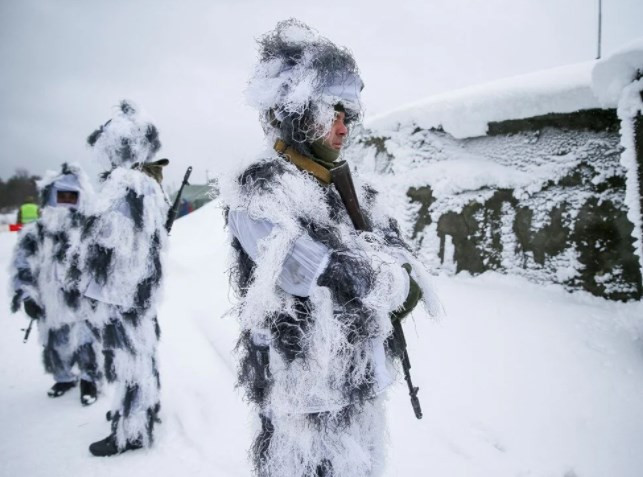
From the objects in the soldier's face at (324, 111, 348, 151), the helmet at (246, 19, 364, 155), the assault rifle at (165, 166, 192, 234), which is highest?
the helmet at (246, 19, 364, 155)

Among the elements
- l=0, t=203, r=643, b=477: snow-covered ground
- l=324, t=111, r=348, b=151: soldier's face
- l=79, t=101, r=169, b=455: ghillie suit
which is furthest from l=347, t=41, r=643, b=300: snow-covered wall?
l=324, t=111, r=348, b=151: soldier's face

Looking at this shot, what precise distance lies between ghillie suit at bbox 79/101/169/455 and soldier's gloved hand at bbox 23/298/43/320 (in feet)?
4.55

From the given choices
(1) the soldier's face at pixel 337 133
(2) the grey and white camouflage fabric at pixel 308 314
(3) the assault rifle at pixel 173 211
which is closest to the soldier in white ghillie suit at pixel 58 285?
(3) the assault rifle at pixel 173 211

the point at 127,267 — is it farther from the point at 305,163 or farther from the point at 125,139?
the point at 305,163

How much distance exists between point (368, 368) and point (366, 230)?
54 centimetres

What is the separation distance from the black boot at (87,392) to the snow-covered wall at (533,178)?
12.0 feet

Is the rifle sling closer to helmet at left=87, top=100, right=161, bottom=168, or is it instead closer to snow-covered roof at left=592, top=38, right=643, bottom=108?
helmet at left=87, top=100, right=161, bottom=168

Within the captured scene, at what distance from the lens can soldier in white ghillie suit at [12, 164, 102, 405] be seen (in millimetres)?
3283

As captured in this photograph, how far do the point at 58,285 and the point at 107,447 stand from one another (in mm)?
1671

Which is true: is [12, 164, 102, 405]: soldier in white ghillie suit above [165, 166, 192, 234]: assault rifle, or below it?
below

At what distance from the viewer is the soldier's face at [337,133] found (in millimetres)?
1392

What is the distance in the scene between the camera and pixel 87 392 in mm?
3324

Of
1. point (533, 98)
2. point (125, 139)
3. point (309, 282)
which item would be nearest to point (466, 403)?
point (309, 282)

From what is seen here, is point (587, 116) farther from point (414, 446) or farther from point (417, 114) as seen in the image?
point (414, 446)
